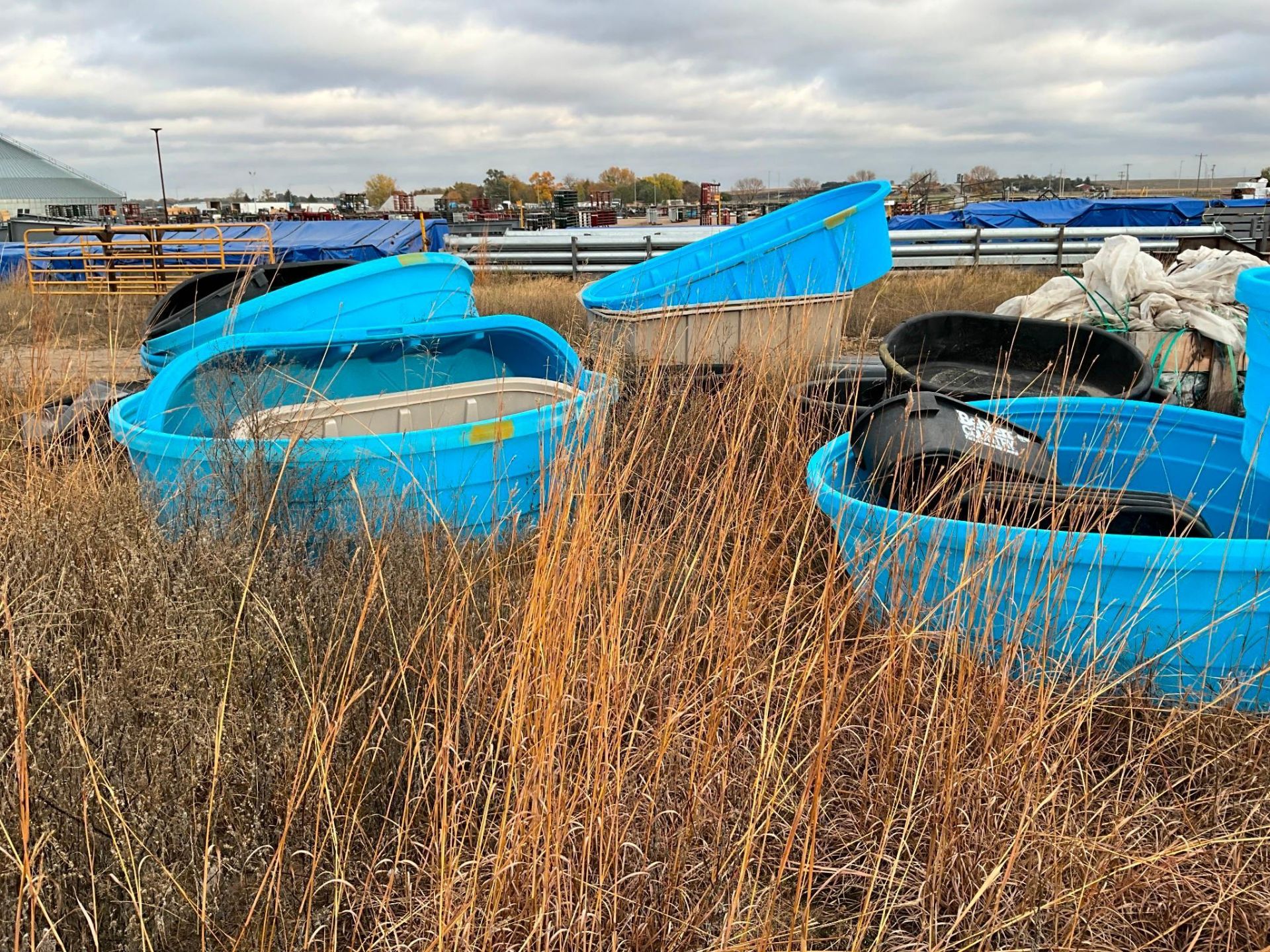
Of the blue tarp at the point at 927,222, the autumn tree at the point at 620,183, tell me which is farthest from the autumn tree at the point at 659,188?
the blue tarp at the point at 927,222

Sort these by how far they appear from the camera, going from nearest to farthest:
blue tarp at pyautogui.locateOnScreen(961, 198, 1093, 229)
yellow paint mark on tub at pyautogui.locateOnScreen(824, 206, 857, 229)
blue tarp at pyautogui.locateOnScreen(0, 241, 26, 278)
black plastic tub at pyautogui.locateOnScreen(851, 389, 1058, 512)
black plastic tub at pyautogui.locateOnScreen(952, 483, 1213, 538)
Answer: black plastic tub at pyautogui.locateOnScreen(952, 483, 1213, 538) → black plastic tub at pyautogui.locateOnScreen(851, 389, 1058, 512) → yellow paint mark on tub at pyautogui.locateOnScreen(824, 206, 857, 229) → blue tarp at pyautogui.locateOnScreen(0, 241, 26, 278) → blue tarp at pyautogui.locateOnScreen(961, 198, 1093, 229)

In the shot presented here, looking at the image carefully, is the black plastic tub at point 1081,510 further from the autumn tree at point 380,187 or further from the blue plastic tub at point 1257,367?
the autumn tree at point 380,187

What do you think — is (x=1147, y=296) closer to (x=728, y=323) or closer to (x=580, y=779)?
(x=728, y=323)

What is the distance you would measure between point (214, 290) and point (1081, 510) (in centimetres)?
582

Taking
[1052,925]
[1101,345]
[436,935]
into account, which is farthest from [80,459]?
[1101,345]

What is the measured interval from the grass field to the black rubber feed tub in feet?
9.26

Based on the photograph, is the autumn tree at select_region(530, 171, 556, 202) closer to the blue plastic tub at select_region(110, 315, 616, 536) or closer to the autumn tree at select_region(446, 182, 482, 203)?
the autumn tree at select_region(446, 182, 482, 203)

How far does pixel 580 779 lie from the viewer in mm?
1566

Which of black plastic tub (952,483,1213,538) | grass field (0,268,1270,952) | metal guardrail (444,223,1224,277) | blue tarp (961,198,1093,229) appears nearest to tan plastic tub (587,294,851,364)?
black plastic tub (952,483,1213,538)

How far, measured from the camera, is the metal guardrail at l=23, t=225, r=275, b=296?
12312 millimetres

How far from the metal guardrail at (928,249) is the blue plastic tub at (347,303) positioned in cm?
928

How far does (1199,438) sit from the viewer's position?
3.37 meters

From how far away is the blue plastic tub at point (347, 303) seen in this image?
179 inches

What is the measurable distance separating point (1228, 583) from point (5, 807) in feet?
8.29
